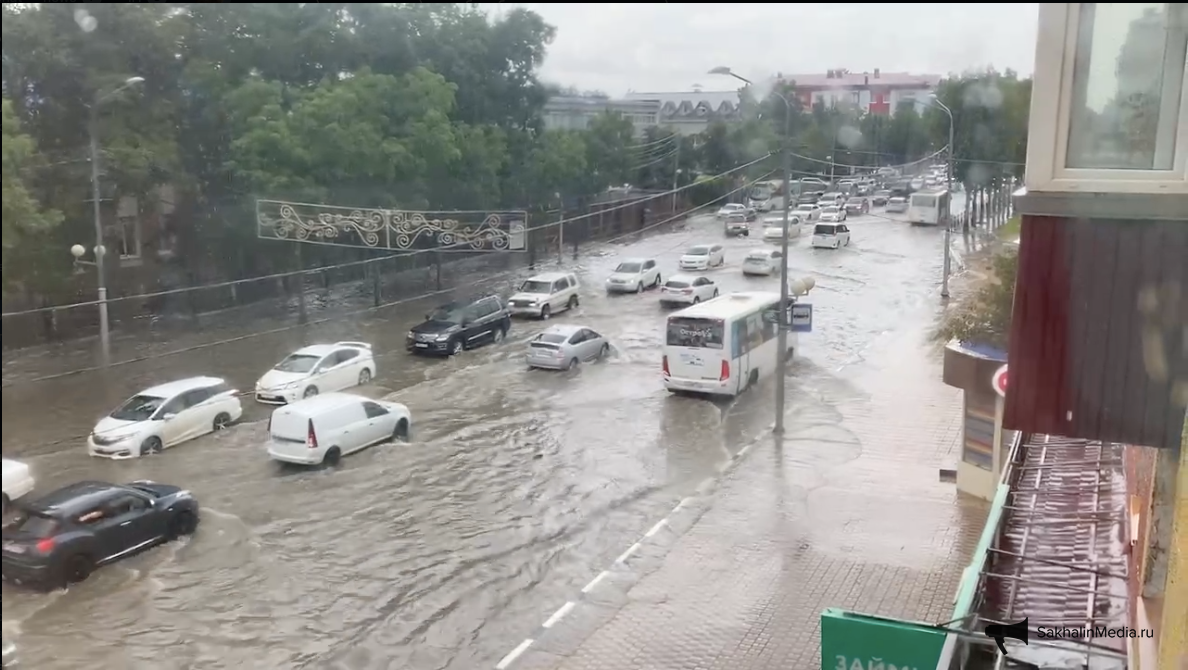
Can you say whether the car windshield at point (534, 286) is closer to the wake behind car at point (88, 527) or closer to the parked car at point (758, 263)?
the parked car at point (758, 263)

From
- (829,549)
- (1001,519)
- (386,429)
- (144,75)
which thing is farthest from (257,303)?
(1001,519)

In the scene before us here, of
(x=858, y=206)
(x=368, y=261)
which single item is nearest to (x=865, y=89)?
(x=858, y=206)

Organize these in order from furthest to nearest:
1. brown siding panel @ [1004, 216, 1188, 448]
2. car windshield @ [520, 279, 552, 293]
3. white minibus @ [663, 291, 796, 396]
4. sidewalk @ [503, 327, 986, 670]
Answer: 1. car windshield @ [520, 279, 552, 293]
2. white minibus @ [663, 291, 796, 396]
3. sidewalk @ [503, 327, 986, 670]
4. brown siding panel @ [1004, 216, 1188, 448]

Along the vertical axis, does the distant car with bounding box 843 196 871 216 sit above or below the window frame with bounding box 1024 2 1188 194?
below

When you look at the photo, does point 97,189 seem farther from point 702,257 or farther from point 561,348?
point 702,257

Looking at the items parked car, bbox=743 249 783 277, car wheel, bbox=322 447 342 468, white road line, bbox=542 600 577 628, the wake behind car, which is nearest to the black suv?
parked car, bbox=743 249 783 277

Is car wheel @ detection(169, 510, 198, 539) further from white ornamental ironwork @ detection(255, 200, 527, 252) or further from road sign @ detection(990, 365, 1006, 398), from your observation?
road sign @ detection(990, 365, 1006, 398)

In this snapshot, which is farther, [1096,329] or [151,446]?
[151,446]
